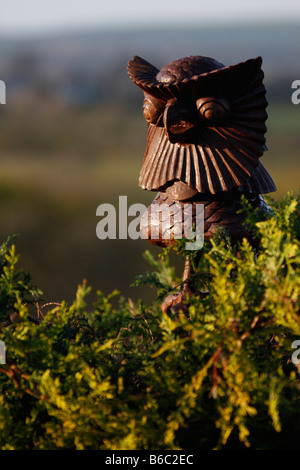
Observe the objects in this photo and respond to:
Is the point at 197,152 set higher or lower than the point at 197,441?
higher

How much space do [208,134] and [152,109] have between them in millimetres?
128

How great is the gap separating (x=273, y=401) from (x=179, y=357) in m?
0.21

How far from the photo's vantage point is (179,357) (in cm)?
78

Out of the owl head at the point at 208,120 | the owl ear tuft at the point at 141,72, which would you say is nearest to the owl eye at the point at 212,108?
the owl head at the point at 208,120

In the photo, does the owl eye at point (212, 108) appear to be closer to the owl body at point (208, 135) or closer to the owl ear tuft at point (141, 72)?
the owl body at point (208, 135)

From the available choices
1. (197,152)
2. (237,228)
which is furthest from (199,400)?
(197,152)

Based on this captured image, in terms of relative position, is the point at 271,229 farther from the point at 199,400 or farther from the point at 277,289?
the point at 199,400

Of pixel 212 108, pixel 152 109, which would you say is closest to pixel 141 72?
pixel 152 109

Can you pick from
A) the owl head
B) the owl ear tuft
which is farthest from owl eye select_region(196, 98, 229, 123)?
the owl ear tuft

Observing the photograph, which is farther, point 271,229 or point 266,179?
point 266,179

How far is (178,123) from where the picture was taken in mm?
990

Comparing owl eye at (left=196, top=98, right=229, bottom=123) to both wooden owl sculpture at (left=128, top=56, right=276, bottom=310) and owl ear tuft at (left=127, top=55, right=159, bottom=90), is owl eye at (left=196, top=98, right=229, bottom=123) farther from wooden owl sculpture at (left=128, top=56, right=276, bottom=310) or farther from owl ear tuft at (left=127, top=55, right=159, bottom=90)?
owl ear tuft at (left=127, top=55, right=159, bottom=90)

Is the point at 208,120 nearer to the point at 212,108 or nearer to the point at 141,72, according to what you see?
the point at 212,108
